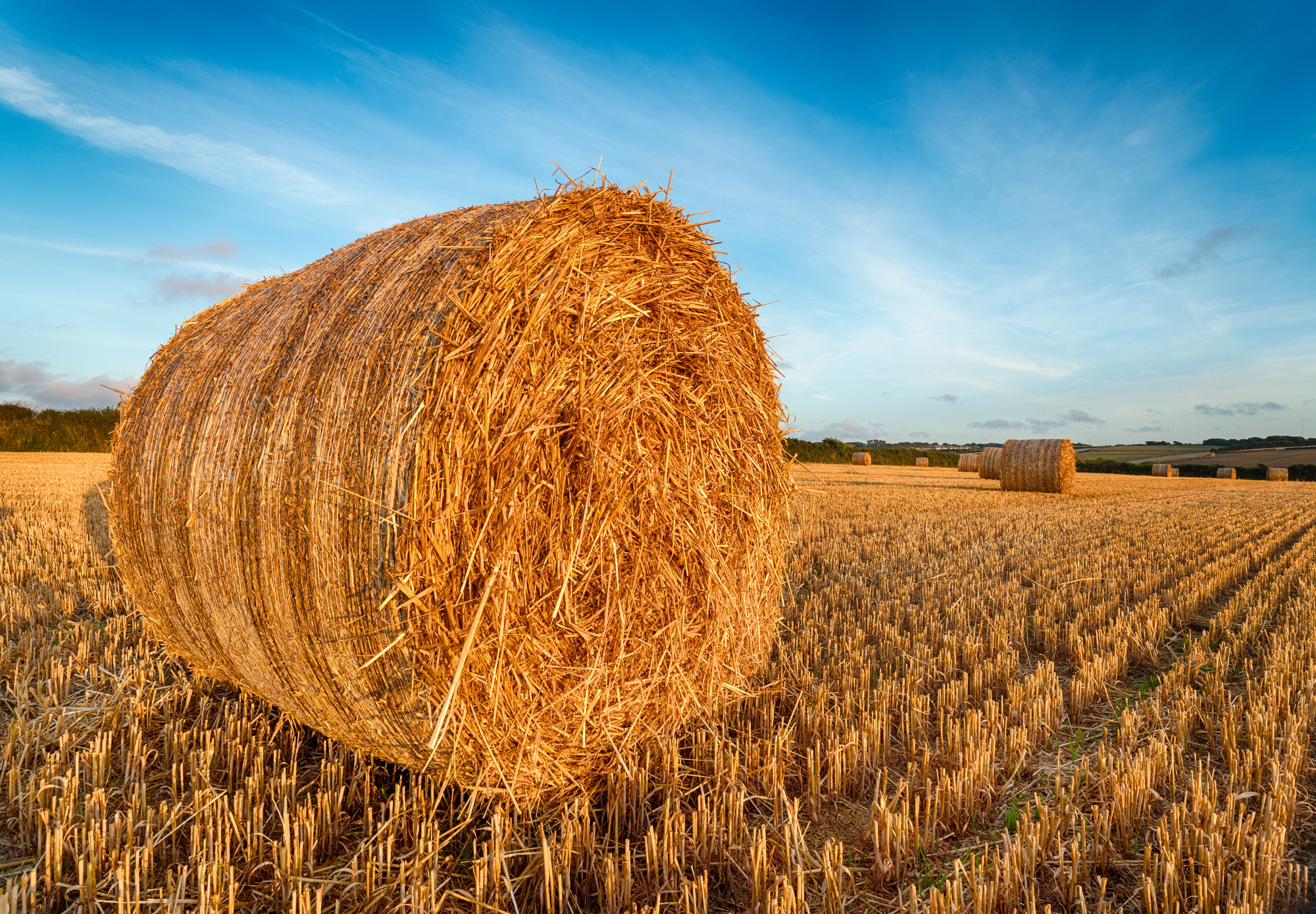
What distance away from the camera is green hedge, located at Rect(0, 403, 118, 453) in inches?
1050

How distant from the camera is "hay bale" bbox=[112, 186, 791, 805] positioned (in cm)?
219

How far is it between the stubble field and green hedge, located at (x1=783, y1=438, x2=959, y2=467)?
102 ft

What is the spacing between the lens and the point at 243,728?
2941 mm

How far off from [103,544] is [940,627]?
26.6ft

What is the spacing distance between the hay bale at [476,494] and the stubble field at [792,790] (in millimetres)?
254

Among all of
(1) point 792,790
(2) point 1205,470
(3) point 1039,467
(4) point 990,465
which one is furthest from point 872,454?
(1) point 792,790

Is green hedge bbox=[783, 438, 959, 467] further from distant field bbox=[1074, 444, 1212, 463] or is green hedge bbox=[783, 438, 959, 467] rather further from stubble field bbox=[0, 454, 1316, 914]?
stubble field bbox=[0, 454, 1316, 914]

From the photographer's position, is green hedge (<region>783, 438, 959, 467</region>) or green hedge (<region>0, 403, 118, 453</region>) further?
green hedge (<region>783, 438, 959, 467</region>)

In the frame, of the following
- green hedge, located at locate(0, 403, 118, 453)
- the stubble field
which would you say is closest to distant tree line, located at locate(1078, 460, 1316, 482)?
the stubble field

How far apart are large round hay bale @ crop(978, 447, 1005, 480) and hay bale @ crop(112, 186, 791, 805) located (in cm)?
2451

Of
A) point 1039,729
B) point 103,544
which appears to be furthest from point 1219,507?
point 103,544

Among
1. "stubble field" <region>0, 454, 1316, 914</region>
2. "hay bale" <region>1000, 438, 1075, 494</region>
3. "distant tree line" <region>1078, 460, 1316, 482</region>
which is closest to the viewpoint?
"stubble field" <region>0, 454, 1316, 914</region>

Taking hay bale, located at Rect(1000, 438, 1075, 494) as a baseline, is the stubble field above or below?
below

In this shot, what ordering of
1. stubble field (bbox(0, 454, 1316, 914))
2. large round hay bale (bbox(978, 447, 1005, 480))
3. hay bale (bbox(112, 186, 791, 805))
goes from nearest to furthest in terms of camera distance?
stubble field (bbox(0, 454, 1316, 914)) < hay bale (bbox(112, 186, 791, 805)) < large round hay bale (bbox(978, 447, 1005, 480))
